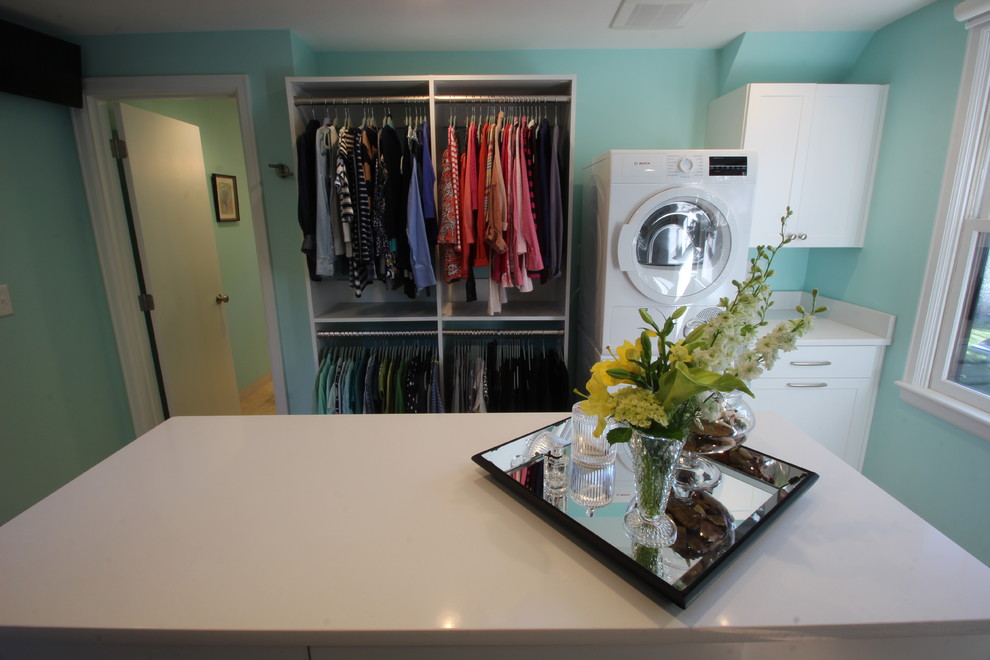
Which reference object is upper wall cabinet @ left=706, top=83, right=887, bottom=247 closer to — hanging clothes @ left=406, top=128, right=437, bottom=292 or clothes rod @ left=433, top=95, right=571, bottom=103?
clothes rod @ left=433, top=95, right=571, bottom=103

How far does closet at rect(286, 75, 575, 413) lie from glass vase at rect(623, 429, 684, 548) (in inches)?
59.1

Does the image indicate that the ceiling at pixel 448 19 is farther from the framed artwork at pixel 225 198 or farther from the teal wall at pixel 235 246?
the framed artwork at pixel 225 198

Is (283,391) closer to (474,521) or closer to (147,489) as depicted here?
(147,489)

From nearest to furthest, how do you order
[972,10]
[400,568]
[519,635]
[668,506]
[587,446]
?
[519,635]
[400,568]
[668,506]
[587,446]
[972,10]

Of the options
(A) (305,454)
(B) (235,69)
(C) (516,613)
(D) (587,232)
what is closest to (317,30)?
(B) (235,69)

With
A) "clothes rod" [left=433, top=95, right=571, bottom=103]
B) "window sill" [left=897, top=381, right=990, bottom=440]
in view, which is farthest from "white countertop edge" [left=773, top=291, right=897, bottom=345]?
"clothes rod" [left=433, top=95, right=571, bottom=103]

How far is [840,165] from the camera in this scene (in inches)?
88.4

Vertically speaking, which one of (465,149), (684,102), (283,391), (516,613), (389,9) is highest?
(389,9)

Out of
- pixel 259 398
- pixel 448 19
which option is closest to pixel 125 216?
pixel 259 398

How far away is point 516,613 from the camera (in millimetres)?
676

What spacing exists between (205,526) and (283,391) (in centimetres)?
189

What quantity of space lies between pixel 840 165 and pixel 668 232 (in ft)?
3.25

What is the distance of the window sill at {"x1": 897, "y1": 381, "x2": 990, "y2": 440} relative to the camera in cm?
170

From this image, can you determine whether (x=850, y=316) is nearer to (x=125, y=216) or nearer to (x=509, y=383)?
(x=509, y=383)
